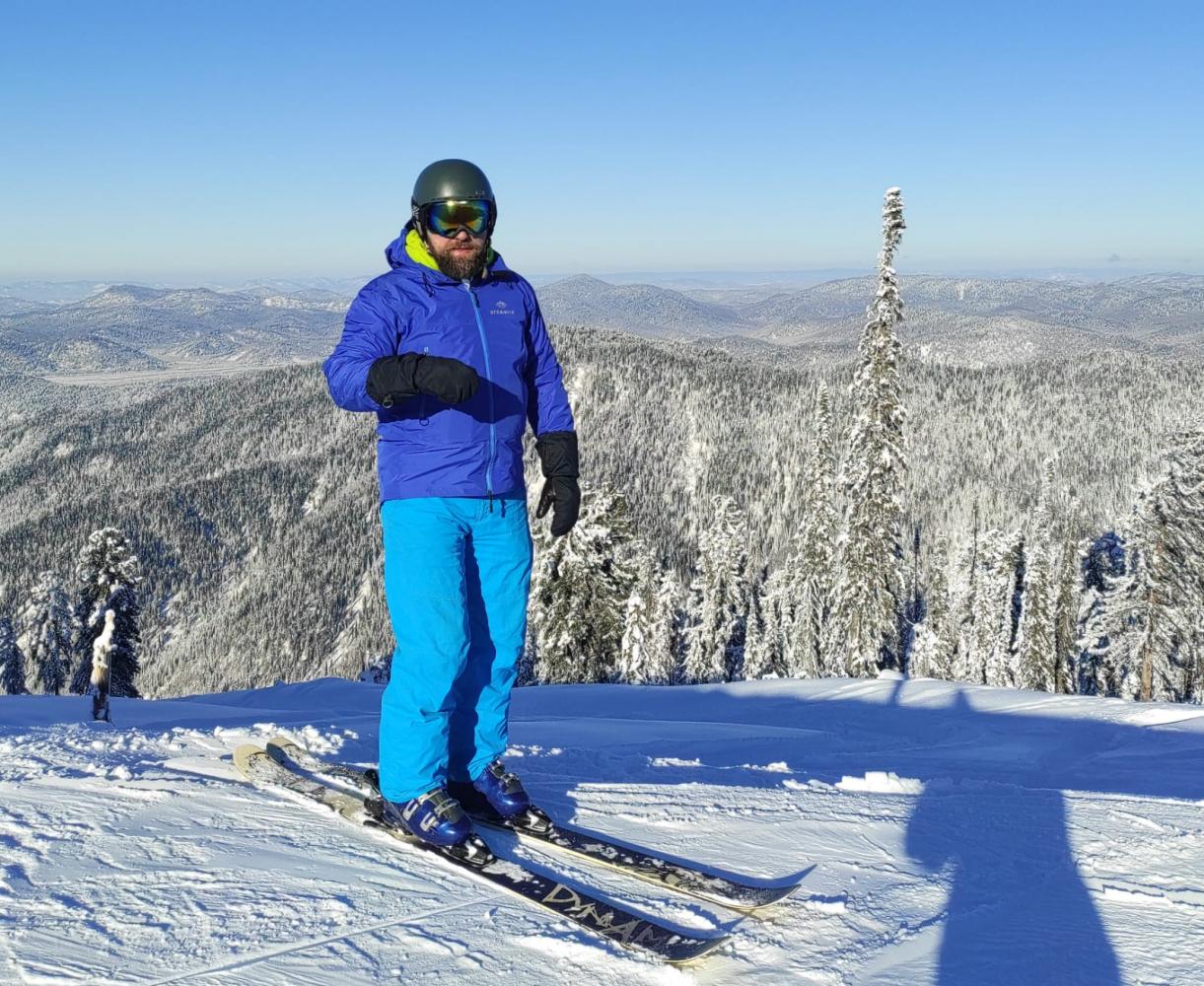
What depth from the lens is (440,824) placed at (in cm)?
360

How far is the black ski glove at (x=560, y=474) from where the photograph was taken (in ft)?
14.3

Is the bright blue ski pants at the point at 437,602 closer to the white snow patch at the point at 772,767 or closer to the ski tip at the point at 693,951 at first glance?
the ski tip at the point at 693,951

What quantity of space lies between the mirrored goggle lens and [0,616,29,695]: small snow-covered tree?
1440 inches

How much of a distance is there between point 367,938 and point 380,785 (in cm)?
119

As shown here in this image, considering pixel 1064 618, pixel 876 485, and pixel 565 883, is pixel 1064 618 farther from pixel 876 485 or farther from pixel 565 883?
pixel 565 883

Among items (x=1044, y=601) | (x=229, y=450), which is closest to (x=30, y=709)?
(x=1044, y=601)

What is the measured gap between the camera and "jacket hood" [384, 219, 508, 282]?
392cm

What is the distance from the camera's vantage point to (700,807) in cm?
428

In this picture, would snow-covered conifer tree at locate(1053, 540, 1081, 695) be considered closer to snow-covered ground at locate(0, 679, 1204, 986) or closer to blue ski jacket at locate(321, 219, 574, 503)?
snow-covered ground at locate(0, 679, 1204, 986)

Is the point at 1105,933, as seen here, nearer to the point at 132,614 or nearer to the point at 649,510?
the point at 132,614

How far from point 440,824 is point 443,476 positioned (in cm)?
155

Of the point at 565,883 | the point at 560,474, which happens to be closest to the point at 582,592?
the point at 560,474

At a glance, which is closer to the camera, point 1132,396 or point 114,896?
point 114,896

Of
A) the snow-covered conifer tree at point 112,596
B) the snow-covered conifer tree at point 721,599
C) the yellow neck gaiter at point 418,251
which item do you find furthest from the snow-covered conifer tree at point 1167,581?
the snow-covered conifer tree at point 112,596
